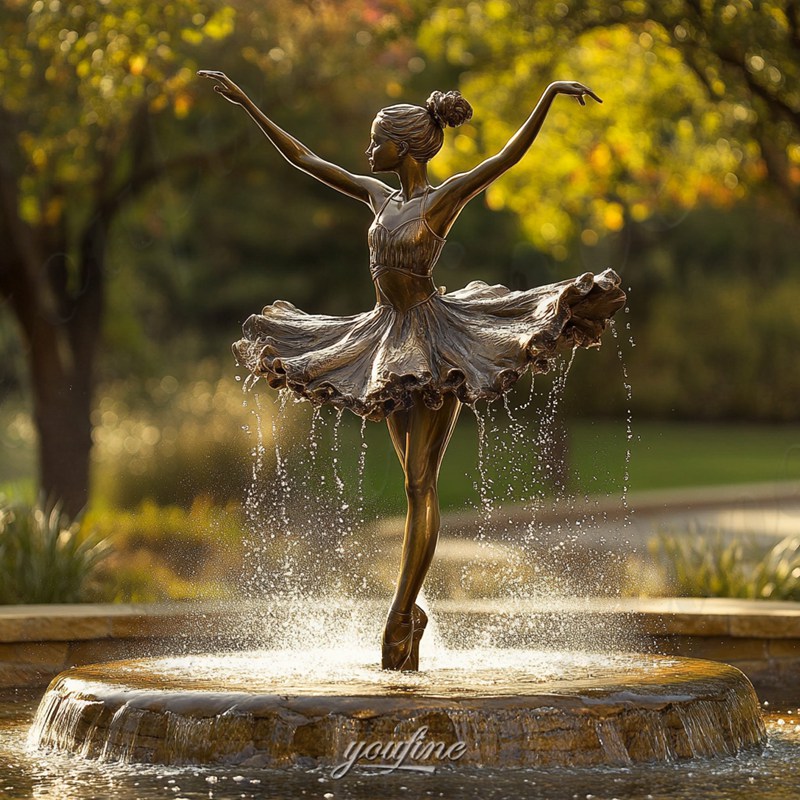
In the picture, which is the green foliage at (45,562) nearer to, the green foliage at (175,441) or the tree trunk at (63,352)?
the green foliage at (175,441)

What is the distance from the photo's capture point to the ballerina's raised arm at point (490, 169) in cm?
708

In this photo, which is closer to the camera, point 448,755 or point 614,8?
point 448,755

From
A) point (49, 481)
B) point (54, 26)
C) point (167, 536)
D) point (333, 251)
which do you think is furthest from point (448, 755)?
point (333, 251)

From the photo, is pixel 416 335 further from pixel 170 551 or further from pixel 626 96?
pixel 626 96

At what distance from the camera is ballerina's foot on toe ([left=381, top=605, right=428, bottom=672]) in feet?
23.9

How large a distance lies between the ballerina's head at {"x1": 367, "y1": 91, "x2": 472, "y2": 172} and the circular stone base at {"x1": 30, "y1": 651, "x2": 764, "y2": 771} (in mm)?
2269

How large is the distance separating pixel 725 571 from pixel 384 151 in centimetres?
512

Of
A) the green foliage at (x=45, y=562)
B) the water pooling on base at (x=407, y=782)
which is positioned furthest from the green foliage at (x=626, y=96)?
the water pooling on base at (x=407, y=782)

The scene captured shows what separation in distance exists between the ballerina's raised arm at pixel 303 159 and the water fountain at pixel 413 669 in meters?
0.01

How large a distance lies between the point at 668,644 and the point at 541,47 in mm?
8333

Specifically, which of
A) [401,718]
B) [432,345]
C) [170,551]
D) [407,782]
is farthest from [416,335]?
[170,551]

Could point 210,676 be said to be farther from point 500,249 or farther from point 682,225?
point 682,225

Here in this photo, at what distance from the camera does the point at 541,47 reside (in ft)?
53.0

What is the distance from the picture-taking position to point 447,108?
7.30m
